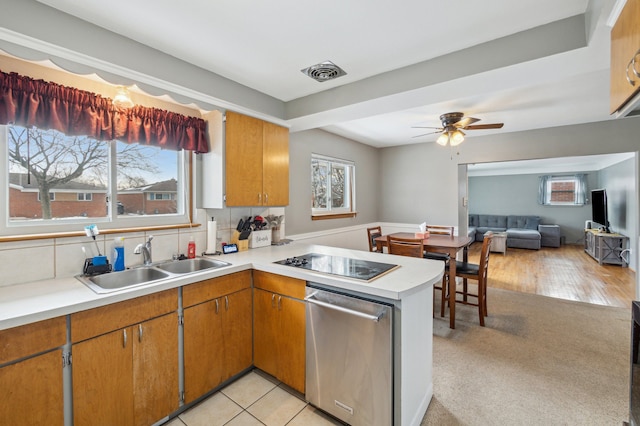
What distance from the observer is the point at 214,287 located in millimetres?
1934

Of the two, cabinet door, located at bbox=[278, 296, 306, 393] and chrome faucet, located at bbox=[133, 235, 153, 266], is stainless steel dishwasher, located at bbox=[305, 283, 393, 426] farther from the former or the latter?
chrome faucet, located at bbox=[133, 235, 153, 266]

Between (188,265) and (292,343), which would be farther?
(188,265)

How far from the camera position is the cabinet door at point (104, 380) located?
1.38 metres

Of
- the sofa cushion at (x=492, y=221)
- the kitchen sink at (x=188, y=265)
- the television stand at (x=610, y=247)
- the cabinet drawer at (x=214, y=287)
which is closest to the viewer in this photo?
the cabinet drawer at (x=214, y=287)

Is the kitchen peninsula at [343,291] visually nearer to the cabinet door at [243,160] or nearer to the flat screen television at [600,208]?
the cabinet door at [243,160]

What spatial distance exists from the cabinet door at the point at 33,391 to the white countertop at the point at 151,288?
0.70 feet

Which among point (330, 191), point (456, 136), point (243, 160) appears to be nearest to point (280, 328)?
point (243, 160)

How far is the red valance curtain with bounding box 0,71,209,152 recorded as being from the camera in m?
1.57

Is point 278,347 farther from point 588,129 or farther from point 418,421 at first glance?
point 588,129

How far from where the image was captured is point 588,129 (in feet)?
12.9

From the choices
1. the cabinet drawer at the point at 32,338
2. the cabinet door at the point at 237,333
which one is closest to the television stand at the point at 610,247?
the cabinet door at the point at 237,333

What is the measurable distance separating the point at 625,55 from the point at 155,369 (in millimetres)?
2800

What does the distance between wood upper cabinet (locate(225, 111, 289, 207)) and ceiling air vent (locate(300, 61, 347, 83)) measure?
669 mm

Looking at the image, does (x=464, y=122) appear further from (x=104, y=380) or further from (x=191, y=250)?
(x=104, y=380)
